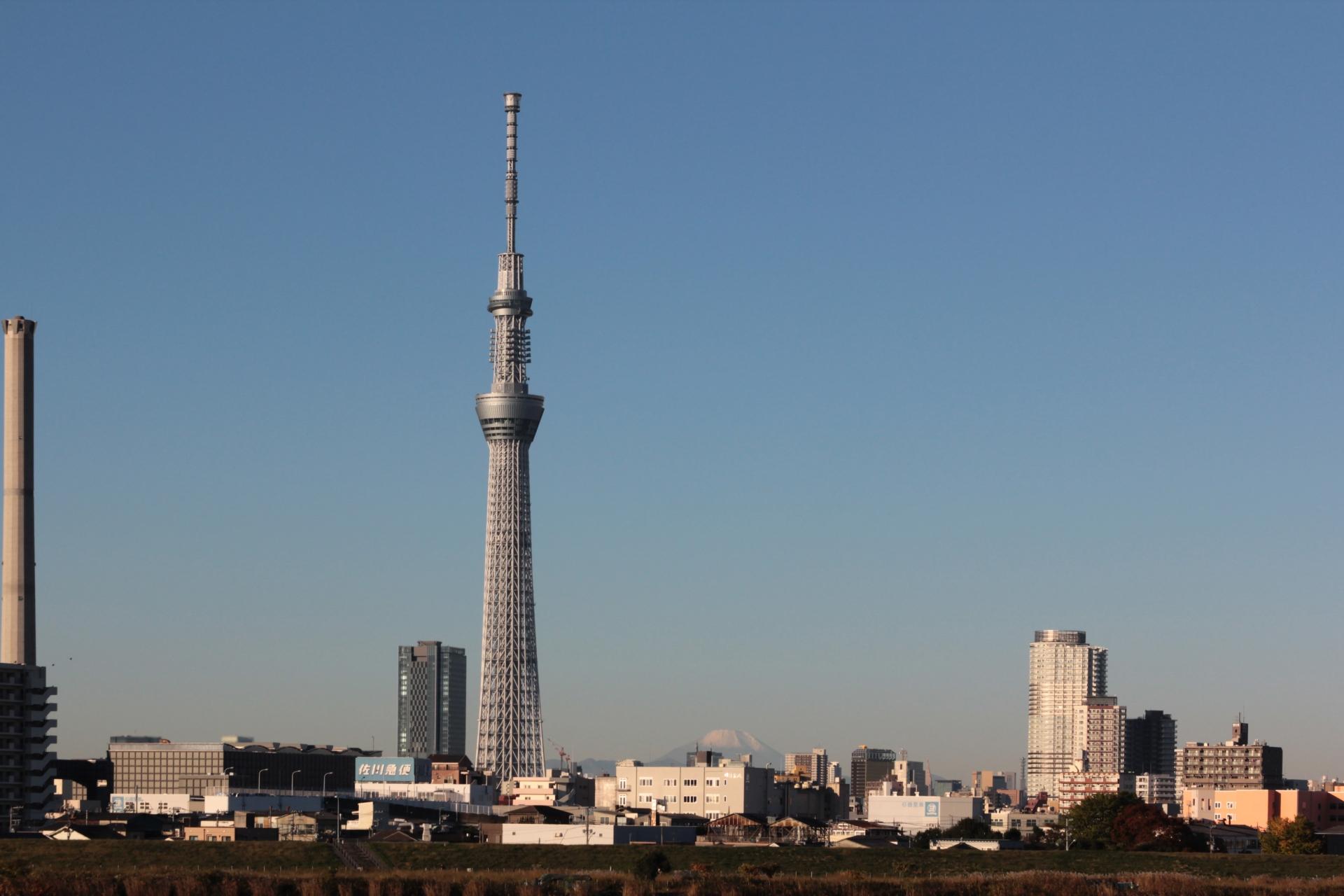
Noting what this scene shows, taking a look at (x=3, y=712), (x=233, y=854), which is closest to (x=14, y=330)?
(x=3, y=712)

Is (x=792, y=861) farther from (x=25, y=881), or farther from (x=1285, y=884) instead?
(x=25, y=881)

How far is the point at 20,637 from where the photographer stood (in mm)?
169750

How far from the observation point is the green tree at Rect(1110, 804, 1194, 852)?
151 meters

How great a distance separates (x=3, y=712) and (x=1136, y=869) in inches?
3767

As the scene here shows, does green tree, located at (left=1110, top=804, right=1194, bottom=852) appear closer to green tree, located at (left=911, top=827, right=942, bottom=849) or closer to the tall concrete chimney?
green tree, located at (left=911, top=827, right=942, bottom=849)

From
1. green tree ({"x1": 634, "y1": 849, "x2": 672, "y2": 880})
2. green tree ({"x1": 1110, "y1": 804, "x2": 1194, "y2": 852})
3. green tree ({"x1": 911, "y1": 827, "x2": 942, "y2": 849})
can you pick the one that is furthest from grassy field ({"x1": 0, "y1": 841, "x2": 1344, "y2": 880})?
green tree ({"x1": 1110, "y1": 804, "x2": 1194, "y2": 852})

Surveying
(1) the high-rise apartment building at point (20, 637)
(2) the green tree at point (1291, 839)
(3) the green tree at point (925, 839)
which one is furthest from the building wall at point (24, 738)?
(2) the green tree at point (1291, 839)

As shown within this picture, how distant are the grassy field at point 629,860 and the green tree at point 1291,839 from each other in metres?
26.9

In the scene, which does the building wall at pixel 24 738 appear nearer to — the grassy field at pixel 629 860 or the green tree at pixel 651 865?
the grassy field at pixel 629 860

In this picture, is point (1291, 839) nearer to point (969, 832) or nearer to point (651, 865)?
point (969, 832)

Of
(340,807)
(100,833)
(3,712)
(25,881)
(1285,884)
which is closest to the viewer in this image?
(25,881)

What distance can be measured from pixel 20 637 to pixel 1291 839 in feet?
342

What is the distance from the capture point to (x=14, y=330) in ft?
568

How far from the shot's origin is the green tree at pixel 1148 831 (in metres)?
151
